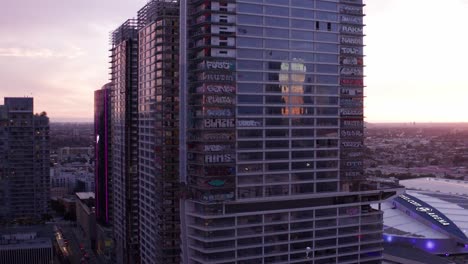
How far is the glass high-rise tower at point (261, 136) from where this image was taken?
60.5 m

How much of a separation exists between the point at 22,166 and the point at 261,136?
90.2 m

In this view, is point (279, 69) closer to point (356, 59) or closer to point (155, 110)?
point (356, 59)

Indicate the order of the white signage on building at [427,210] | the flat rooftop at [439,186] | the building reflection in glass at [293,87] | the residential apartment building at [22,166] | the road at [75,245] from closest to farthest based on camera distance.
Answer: the building reflection in glass at [293,87] < the white signage on building at [427,210] < the road at [75,245] < the residential apartment building at [22,166] < the flat rooftop at [439,186]

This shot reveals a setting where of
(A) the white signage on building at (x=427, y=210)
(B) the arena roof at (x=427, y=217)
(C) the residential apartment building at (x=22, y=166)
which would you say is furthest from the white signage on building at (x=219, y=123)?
(C) the residential apartment building at (x=22, y=166)

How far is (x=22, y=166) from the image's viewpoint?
132625 mm

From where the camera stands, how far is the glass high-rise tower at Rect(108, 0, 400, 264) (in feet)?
199

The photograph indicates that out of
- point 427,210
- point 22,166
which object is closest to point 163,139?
point 427,210

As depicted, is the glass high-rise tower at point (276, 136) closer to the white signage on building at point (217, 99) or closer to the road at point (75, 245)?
the white signage on building at point (217, 99)

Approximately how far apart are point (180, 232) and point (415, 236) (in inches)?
2012

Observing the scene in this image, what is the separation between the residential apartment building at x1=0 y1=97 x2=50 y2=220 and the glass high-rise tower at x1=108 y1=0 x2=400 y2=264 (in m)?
70.9

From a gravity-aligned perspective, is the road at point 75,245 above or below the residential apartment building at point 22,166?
below

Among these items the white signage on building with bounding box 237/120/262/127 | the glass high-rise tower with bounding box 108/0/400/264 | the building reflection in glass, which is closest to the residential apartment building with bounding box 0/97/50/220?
the glass high-rise tower with bounding box 108/0/400/264

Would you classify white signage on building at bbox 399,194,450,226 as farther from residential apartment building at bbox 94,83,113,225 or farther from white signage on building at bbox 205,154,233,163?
residential apartment building at bbox 94,83,113,225

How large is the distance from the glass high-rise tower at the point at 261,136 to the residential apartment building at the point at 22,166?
70.9m
